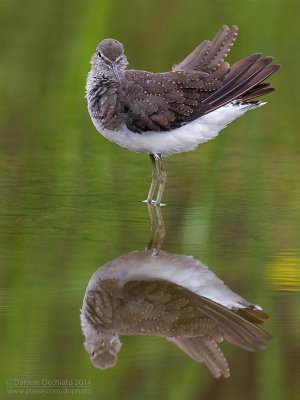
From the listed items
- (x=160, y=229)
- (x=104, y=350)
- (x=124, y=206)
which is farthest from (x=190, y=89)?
(x=104, y=350)

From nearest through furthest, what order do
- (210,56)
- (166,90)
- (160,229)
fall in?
(160,229)
(166,90)
(210,56)

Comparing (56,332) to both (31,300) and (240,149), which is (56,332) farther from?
(240,149)

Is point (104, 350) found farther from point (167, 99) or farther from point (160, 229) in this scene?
point (167, 99)

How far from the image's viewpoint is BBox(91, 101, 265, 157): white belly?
7766mm

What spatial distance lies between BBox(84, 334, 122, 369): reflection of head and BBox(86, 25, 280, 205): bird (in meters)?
3.20

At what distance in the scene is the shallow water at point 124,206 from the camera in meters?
4.42

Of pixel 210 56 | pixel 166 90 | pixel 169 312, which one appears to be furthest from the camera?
pixel 210 56

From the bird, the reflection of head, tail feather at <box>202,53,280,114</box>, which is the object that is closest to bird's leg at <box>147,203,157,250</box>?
the bird

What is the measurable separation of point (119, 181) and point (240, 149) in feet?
5.40

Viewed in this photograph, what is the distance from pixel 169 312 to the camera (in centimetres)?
507

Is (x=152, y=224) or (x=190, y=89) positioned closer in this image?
(x=152, y=224)

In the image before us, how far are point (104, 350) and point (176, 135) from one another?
3.59 meters

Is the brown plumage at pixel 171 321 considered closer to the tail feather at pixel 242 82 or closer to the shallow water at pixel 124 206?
the shallow water at pixel 124 206

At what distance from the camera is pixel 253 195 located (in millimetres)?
8039
